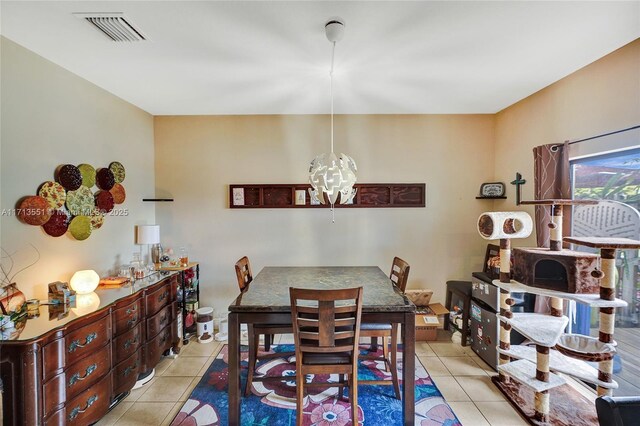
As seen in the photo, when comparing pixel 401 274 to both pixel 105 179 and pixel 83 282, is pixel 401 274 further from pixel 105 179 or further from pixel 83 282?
pixel 105 179

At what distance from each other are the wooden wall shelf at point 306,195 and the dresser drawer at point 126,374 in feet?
6.09

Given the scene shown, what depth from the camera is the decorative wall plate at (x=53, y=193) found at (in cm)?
208

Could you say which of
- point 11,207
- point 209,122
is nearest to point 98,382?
point 11,207

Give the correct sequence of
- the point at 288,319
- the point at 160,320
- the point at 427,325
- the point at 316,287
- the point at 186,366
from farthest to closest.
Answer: the point at 427,325 < the point at 186,366 < the point at 160,320 < the point at 316,287 < the point at 288,319

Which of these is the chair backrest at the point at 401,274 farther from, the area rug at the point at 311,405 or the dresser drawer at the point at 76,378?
the dresser drawer at the point at 76,378

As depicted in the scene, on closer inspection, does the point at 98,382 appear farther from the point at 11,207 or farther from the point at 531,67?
the point at 531,67

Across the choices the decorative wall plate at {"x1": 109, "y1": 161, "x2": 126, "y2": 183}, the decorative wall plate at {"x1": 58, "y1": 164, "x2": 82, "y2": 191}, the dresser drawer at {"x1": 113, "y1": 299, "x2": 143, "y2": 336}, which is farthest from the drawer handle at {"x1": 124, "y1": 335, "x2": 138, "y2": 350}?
the decorative wall plate at {"x1": 109, "y1": 161, "x2": 126, "y2": 183}

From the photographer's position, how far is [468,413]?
6.76ft

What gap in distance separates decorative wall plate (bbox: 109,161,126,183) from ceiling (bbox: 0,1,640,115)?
2.42 ft

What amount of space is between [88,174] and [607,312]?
4270mm

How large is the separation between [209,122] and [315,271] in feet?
7.70

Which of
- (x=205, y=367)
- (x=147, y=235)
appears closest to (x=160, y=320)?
(x=205, y=367)

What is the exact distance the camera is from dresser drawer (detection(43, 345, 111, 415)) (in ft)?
5.10

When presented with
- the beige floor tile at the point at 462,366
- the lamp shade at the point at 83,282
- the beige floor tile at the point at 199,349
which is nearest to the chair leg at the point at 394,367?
the beige floor tile at the point at 462,366
